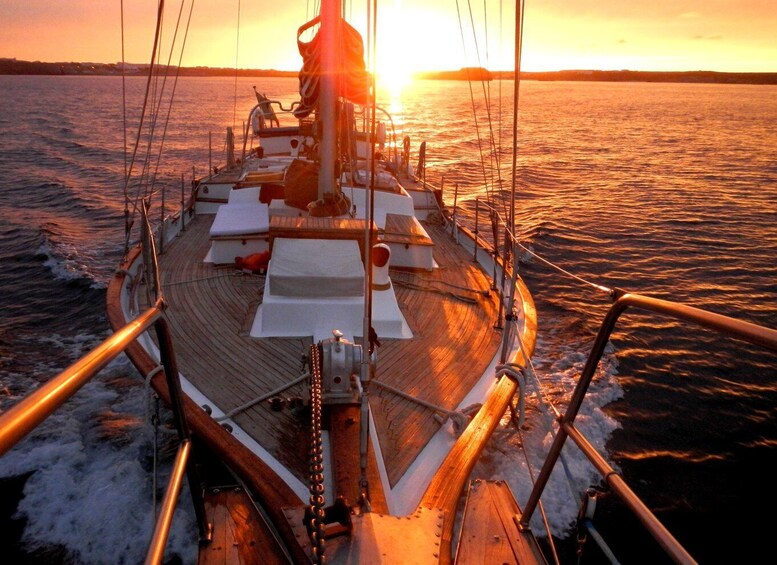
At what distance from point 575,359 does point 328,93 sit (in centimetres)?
736

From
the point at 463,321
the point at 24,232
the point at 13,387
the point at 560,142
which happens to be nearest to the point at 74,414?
the point at 13,387

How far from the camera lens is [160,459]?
7.32m

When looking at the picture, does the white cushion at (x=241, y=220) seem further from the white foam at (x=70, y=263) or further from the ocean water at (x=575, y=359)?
the white foam at (x=70, y=263)

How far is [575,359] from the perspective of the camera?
11.2 metres

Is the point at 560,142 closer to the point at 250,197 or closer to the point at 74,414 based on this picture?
the point at 250,197

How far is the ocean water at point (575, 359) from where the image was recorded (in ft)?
23.3

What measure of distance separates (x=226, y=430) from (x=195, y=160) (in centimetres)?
3672

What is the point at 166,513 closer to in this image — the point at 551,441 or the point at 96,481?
the point at 96,481

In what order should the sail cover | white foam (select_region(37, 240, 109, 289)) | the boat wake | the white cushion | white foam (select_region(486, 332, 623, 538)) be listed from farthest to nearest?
white foam (select_region(37, 240, 109, 289)), the white cushion, the sail cover, white foam (select_region(486, 332, 623, 538)), the boat wake

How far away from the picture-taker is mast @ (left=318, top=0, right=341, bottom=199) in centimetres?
785

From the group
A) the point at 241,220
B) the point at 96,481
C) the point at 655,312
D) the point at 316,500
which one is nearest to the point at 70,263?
the point at 241,220

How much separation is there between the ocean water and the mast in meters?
2.46

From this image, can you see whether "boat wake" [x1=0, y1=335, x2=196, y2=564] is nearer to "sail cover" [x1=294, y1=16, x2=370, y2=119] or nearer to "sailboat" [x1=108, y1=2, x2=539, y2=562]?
"sailboat" [x1=108, y1=2, x2=539, y2=562]

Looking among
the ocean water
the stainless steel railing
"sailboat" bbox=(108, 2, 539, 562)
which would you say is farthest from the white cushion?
the stainless steel railing
